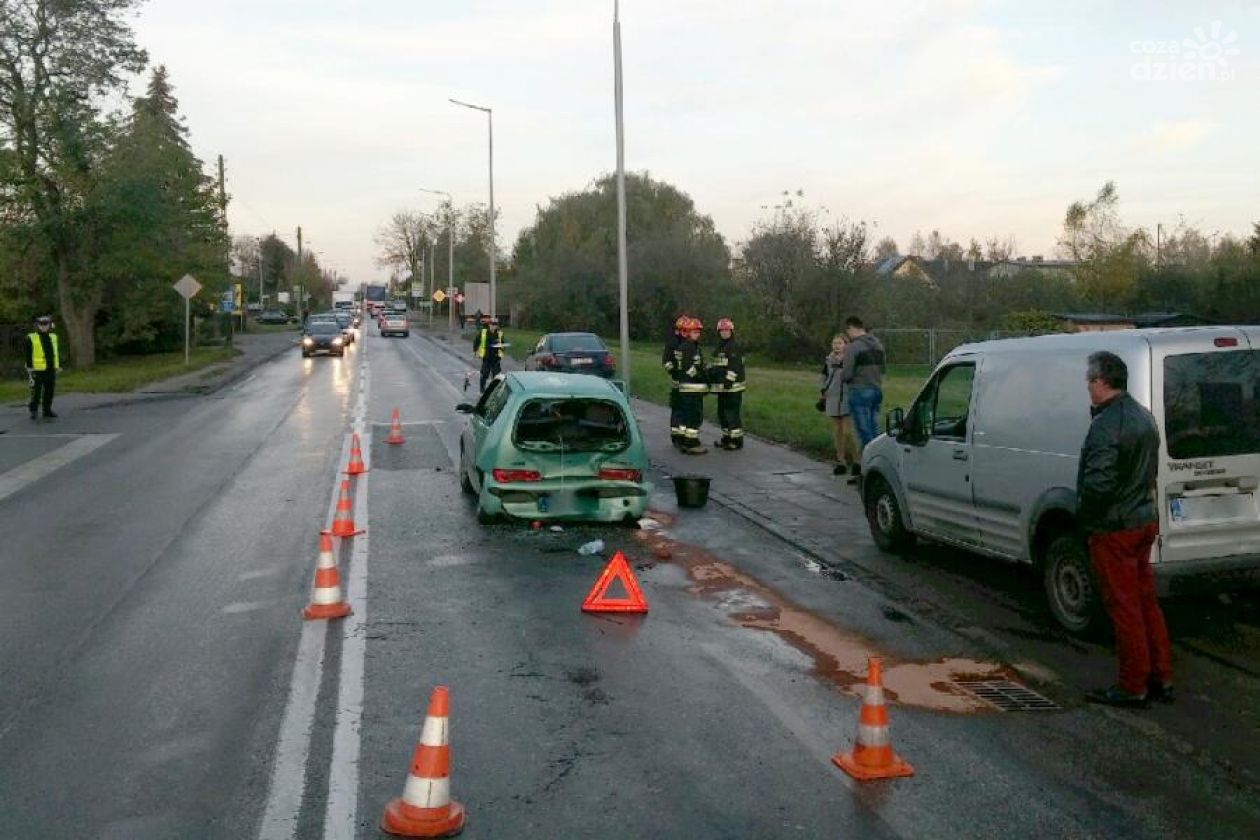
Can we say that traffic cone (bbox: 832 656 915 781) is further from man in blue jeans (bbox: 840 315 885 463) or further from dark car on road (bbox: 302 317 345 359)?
dark car on road (bbox: 302 317 345 359)

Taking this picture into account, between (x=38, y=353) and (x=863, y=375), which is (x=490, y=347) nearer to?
(x=38, y=353)

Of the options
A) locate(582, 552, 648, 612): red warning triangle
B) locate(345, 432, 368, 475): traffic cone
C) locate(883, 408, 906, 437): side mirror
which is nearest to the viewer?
locate(582, 552, 648, 612): red warning triangle

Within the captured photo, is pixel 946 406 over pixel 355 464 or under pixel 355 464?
over

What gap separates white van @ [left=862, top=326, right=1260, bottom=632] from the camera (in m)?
6.90

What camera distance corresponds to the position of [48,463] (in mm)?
15562

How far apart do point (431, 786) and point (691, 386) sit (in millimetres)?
12123

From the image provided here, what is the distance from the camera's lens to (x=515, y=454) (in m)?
10.6

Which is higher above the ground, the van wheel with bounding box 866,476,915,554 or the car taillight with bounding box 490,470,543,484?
the car taillight with bounding box 490,470,543,484

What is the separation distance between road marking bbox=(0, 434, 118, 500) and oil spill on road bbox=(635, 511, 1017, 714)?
8.34 m

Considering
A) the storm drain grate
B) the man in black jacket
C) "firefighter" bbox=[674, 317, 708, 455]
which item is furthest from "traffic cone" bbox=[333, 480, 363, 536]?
"firefighter" bbox=[674, 317, 708, 455]

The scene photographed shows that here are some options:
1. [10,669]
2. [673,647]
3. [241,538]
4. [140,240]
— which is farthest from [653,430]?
[140,240]

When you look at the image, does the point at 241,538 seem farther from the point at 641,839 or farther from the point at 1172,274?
the point at 1172,274

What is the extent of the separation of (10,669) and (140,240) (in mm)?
34807

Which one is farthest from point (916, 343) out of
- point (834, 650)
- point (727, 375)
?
point (834, 650)
